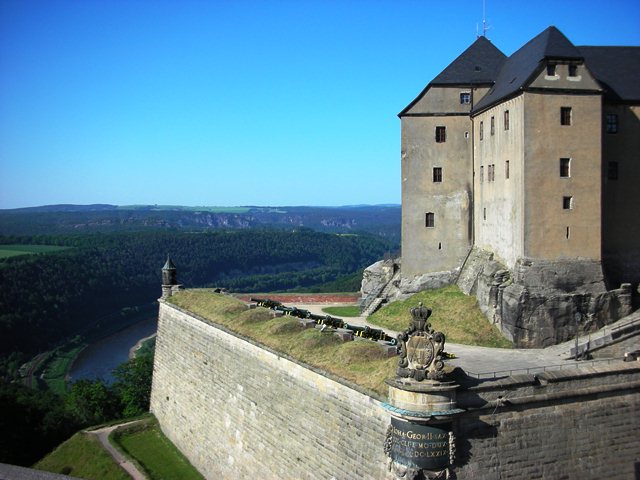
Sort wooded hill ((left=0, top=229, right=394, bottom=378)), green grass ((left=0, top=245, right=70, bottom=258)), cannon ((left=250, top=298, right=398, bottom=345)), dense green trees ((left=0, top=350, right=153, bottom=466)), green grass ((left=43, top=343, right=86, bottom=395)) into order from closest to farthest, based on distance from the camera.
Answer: cannon ((left=250, top=298, right=398, bottom=345)) < dense green trees ((left=0, top=350, right=153, bottom=466)) < green grass ((left=43, top=343, right=86, bottom=395)) < wooded hill ((left=0, top=229, right=394, bottom=378)) < green grass ((left=0, top=245, right=70, bottom=258))

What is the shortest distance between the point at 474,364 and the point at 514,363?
1554mm

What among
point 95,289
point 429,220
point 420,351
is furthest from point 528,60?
point 95,289

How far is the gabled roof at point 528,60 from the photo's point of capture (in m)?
29.9

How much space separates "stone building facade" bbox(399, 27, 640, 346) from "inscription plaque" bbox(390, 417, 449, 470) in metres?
12.2

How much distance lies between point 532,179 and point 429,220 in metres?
8.82

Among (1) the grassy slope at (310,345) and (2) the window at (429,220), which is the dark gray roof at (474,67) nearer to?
(2) the window at (429,220)

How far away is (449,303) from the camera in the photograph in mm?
34531

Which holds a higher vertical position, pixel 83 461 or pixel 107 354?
pixel 83 461

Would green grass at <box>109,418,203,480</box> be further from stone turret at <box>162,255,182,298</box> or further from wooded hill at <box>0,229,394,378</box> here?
wooded hill at <box>0,229,394,378</box>

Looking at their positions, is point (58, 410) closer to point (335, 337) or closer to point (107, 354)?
point (335, 337)

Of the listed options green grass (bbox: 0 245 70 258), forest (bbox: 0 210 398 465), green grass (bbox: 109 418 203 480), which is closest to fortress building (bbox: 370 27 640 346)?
green grass (bbox: 109 418 203 480)

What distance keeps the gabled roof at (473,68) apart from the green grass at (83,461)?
23019 millimetres

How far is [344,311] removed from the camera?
4247 cm

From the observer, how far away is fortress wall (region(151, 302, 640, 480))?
18953mm
